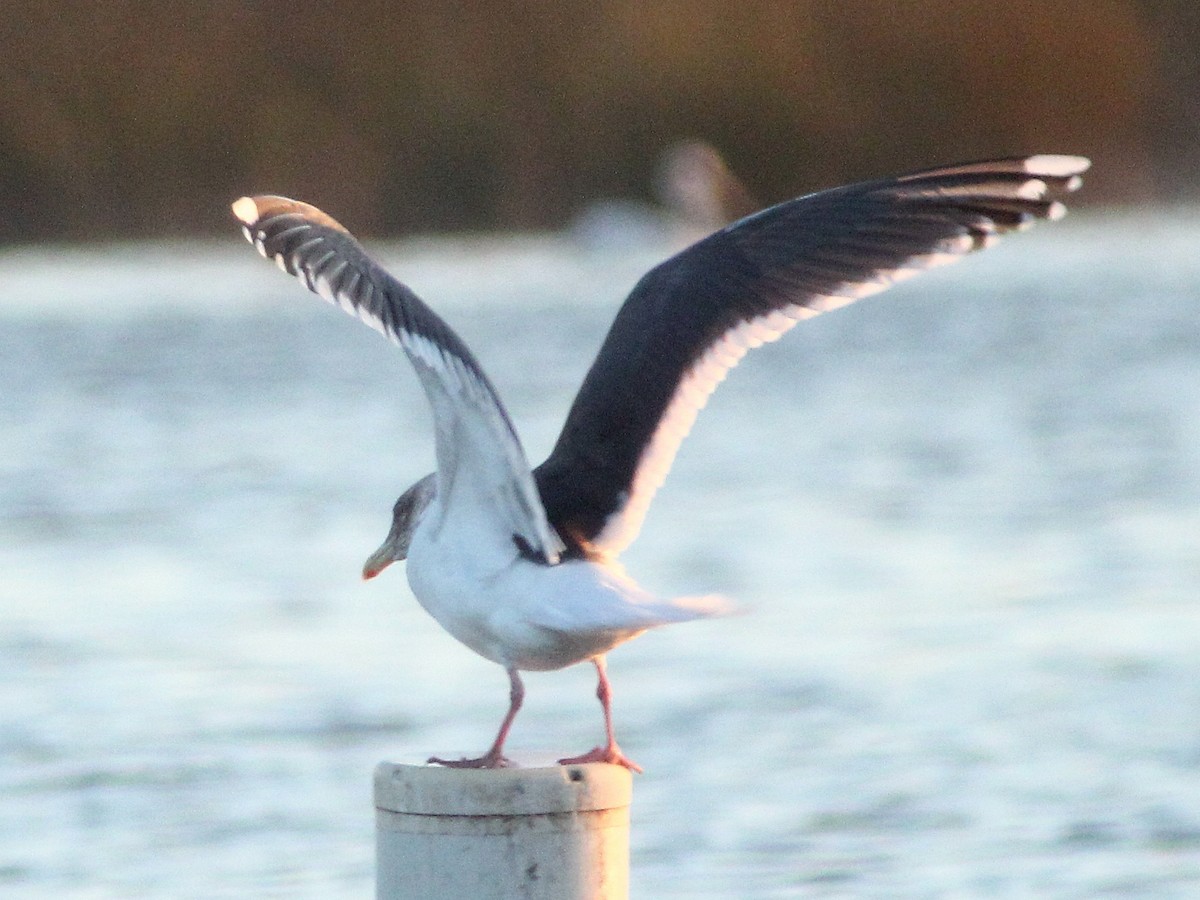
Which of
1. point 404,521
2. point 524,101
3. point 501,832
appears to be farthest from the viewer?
point 524,101

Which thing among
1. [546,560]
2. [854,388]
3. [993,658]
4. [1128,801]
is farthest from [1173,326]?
[546,560]

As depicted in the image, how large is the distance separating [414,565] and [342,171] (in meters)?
23.3

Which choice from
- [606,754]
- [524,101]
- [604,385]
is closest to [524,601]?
[606,754]

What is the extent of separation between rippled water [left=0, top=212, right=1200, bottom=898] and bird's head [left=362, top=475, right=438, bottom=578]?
1232 millimetres

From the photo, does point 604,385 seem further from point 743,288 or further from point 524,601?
point 524,601

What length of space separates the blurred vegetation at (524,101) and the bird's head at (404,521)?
2106 cm

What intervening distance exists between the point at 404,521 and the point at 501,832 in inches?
52.2

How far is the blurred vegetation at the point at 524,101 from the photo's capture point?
2705 centimetres

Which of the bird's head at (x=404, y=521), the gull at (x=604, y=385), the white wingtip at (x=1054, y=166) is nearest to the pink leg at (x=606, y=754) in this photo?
the gull at (x=604, y=385)

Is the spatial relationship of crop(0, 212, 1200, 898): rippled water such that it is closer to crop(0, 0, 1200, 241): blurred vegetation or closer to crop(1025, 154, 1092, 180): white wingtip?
crop(1025, 154, 1092, 180): white wingtip

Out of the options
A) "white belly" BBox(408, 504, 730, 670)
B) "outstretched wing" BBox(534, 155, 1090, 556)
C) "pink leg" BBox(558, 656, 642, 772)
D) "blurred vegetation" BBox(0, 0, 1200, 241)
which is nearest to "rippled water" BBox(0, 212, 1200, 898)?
"outstretched wing" BBox(534, 155, 1090, 556)

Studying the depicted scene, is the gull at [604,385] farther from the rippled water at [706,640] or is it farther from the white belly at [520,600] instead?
the rippled water at [706,640]

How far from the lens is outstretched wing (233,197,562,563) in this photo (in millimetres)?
4410

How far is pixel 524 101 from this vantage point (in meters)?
30.3
